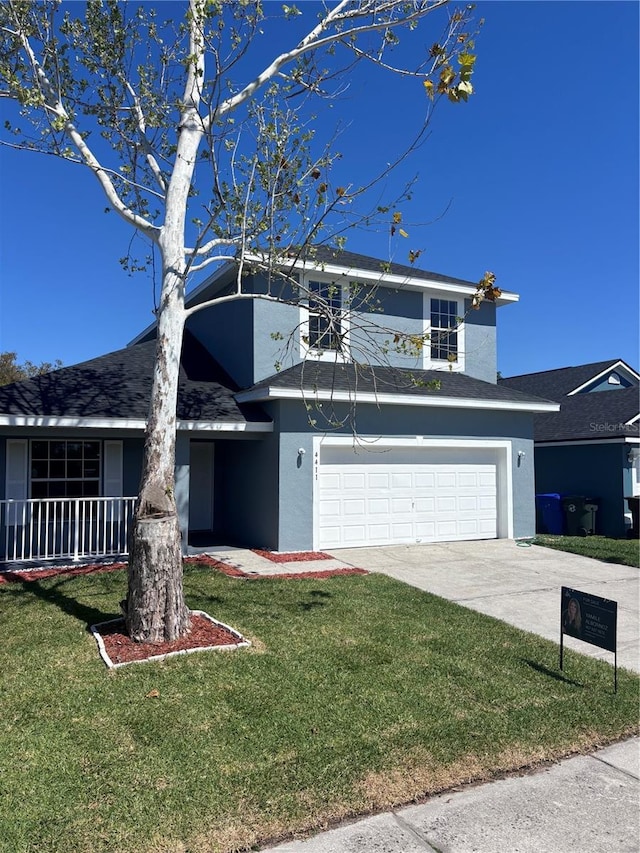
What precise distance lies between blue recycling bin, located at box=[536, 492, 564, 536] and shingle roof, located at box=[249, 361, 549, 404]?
3721 millimetres

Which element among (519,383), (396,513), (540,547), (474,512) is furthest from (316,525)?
(519,383)

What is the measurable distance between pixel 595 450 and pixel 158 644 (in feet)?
48.5

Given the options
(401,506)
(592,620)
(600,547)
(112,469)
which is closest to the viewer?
(592,620)

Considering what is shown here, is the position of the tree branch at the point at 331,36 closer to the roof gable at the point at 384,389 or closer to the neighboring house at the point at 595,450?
the roof gable at the point at 384,389

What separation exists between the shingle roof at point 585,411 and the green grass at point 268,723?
11.7 m

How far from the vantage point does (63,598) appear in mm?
8039

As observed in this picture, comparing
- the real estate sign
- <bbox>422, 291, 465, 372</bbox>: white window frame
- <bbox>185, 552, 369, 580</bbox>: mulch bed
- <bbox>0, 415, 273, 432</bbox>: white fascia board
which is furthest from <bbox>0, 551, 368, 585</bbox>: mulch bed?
<bbox>422, 291, 465, 372</bbox>: white window frame

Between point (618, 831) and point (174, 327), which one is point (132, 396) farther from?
point (618, 831)

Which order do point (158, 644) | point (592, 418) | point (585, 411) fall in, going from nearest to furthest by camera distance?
1. point (158, 644)
2. point (592, 418)
3. point (585, 411)

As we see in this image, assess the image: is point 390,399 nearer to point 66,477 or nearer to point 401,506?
point 401,506

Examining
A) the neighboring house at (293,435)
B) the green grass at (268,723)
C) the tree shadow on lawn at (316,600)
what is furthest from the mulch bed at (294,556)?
the green grass at (268,723)

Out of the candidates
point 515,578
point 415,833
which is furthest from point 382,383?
point 415,833

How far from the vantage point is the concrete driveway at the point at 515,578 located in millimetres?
7484

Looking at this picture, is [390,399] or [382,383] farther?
[382,383]
